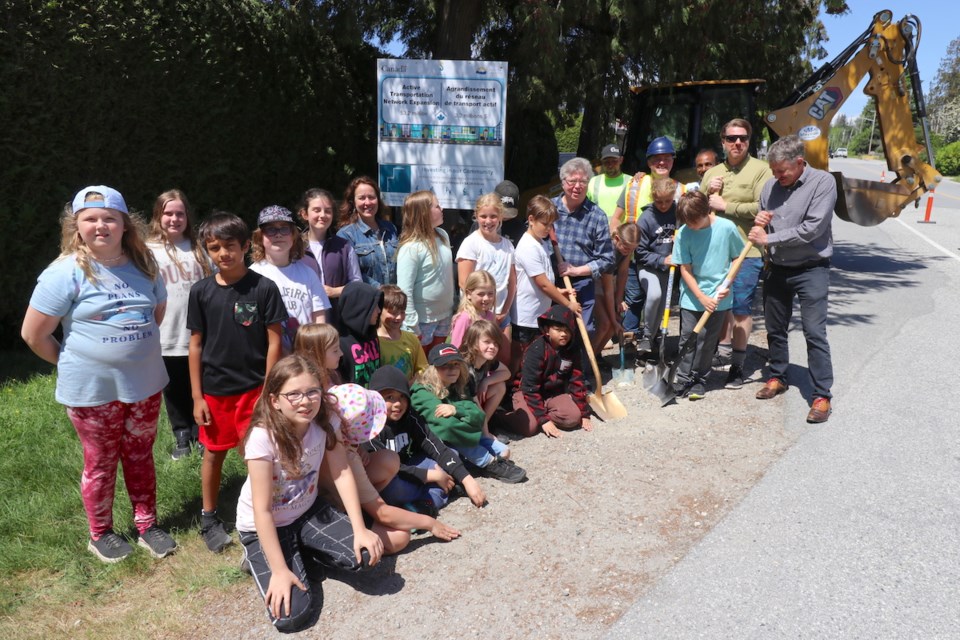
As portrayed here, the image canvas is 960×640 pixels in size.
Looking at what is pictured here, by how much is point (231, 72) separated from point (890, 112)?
8720mm

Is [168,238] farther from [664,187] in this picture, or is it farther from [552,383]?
[664,187]

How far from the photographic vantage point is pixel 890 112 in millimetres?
9492

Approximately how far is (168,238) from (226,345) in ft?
3.53

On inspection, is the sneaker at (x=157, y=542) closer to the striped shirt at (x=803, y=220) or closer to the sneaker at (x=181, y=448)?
the sneaker at (x=181, y=448)

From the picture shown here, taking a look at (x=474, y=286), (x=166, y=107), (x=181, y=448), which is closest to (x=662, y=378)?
(x=474, y=286)

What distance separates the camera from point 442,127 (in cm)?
634

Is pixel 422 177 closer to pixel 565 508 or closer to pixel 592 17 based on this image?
pixel 592 17

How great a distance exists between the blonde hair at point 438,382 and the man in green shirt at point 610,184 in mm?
2886

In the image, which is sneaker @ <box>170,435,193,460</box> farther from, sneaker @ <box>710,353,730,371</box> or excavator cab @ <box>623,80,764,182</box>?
excavator cab @ <box>623,80,764,182</box>

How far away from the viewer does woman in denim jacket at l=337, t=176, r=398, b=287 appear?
459 cm

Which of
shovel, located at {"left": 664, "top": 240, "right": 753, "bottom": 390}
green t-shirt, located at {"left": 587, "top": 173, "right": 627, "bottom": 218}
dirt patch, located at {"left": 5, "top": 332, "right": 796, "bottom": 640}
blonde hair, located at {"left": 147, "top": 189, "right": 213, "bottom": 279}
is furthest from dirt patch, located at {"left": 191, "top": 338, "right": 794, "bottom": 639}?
green t-shirt, located at {"left": 587, "top": 173, "right": 627, "bottom": 218}

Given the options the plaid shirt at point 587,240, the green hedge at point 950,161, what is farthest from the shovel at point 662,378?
the green hedge at point 950,161

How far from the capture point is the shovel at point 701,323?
16.6 ft

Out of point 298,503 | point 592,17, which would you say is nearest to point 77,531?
point 298,503
